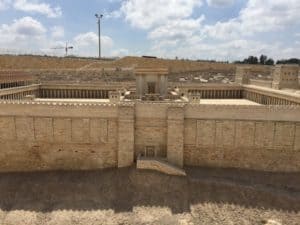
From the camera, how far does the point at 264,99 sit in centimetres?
3114

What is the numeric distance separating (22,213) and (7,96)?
15951 mm

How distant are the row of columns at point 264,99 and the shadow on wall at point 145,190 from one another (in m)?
11.6

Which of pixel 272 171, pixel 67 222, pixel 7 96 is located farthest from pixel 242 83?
pixel 67 222

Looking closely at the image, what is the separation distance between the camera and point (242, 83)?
3897 cm

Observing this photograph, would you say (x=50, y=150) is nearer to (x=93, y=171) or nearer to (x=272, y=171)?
(x=93, y=171)

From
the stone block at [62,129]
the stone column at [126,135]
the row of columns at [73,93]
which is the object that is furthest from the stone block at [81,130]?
the row of columns at [73,93]

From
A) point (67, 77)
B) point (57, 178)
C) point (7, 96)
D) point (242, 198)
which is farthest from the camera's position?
point (67, 77)

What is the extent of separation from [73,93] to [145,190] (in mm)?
22796

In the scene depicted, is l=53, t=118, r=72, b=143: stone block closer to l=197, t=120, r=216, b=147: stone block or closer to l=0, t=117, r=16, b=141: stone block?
l=0, t=117, r=16, b=141: stone block

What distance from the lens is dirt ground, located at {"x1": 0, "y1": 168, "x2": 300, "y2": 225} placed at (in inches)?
584

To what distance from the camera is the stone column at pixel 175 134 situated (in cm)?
1773

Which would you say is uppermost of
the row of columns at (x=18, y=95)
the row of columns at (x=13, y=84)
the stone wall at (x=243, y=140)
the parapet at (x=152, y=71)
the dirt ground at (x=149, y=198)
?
the parapet at (x=152, y=71)

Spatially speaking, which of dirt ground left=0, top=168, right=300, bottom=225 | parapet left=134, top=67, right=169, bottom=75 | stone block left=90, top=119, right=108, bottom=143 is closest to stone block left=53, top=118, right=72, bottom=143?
stone block left=90, top=119, right=108, bottom=143

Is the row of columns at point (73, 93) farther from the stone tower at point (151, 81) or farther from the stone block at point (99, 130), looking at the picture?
the stone block at point (99, 130)
